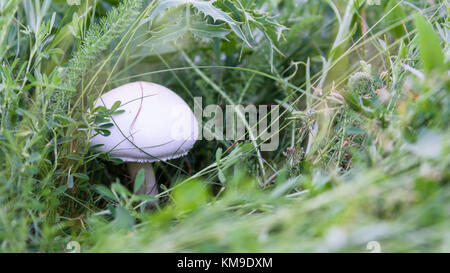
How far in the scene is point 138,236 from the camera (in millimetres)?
714

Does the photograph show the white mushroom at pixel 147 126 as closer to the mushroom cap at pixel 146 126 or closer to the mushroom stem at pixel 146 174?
the mushroom cap at pixel 146 126

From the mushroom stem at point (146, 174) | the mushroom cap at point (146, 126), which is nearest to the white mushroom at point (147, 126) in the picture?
the mushroom cap at point (146, 126)

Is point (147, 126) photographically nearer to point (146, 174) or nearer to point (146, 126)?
point (146, 126)

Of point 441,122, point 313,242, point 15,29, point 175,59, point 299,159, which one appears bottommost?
point 313,242

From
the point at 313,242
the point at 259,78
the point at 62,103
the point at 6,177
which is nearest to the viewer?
the point at 313,242

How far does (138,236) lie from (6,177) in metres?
0.34

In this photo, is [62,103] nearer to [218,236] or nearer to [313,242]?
[218,236]

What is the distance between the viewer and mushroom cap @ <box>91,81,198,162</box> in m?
1.07

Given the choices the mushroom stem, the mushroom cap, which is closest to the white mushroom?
the mushroom cap

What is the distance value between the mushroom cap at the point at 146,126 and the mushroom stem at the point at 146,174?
14 centimetres

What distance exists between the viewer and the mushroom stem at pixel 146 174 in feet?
4.15

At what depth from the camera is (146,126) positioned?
1067 mm

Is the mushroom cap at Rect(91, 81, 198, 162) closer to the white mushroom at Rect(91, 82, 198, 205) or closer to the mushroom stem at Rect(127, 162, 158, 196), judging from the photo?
the white mushroom at Rect(91, 82, 198, 205)
